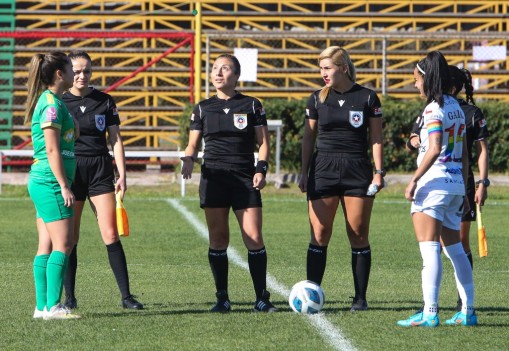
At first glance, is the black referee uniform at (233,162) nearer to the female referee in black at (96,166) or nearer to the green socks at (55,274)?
the female referee in black at (96,166)

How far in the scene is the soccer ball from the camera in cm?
831

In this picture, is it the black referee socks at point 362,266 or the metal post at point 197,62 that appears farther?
the metal post at point 197,62

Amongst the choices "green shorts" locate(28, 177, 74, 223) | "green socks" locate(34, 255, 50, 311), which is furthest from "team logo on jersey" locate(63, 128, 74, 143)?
"green socks" locate(34, 255, 50, 311)

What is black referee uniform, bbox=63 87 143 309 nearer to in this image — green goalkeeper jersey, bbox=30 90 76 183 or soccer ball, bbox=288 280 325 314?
green goalkeeper jersey, bbox=30 90 76 183

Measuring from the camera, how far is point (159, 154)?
20.0 meters

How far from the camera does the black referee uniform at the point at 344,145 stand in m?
8.52

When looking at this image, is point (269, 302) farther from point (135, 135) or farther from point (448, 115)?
point (135, 135)

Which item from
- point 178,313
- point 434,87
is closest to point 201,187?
point 178,313

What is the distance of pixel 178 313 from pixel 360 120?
1978 mm

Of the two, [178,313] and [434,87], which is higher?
[434,87]

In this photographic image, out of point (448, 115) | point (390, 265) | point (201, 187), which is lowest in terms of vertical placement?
point (390, 265)

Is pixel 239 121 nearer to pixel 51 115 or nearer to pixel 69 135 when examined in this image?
pixel 69 135

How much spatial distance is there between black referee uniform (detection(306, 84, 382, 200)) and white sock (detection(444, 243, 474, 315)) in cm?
95

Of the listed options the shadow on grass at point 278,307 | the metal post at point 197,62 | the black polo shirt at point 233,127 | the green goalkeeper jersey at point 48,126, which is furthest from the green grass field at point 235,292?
the metal post at point 197,62
